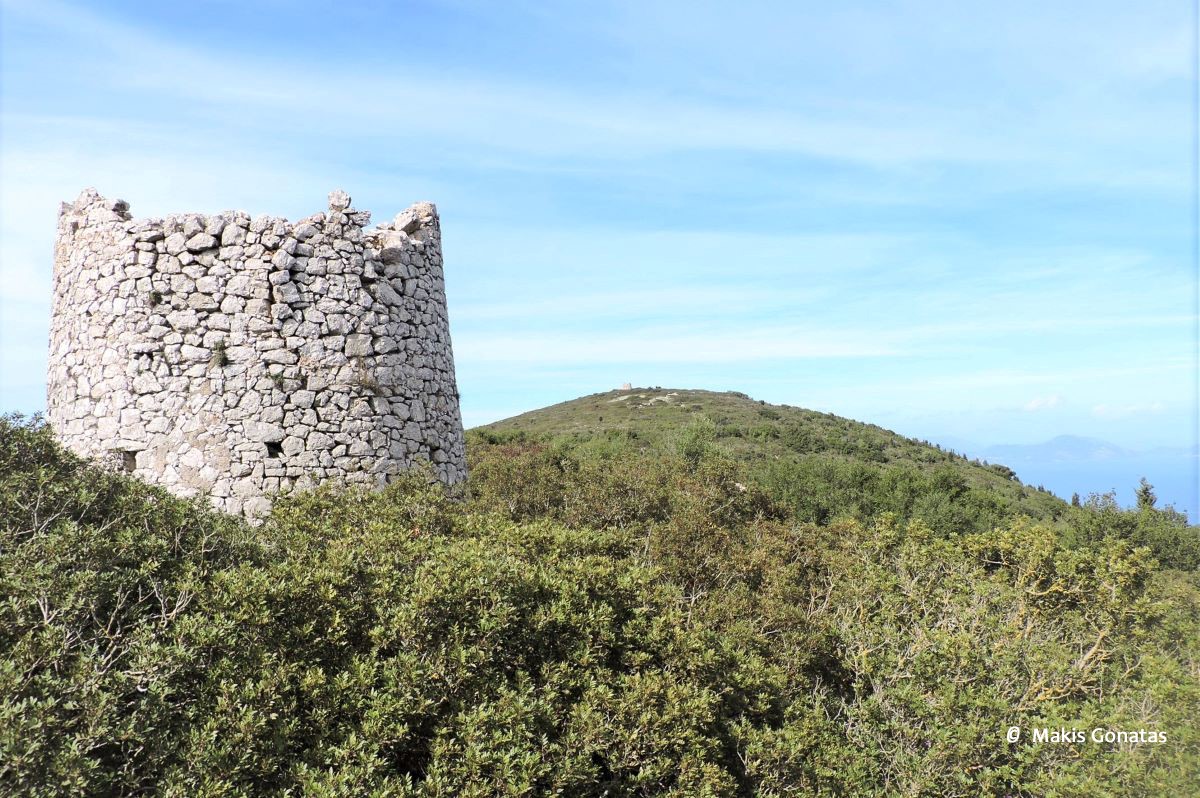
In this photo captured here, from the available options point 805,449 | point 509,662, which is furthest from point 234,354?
point 805,449

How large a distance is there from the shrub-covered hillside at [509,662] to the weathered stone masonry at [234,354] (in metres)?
1.61

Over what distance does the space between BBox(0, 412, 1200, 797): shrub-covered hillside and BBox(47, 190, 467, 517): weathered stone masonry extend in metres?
1.61

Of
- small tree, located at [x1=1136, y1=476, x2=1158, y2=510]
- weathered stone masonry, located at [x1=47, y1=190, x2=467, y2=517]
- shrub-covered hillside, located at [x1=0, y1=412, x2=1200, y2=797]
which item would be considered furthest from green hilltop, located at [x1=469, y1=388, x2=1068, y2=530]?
weathered stone masonry, located at [x1=47, y1=190, x2=467, y2=517]

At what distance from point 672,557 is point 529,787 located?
5494mm

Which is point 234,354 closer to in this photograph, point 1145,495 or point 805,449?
point 1145,495

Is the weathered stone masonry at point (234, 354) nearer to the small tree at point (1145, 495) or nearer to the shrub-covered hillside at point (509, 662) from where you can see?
the shrub-covered hillside at point (509, 662)

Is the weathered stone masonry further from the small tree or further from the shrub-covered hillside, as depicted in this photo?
the small tree

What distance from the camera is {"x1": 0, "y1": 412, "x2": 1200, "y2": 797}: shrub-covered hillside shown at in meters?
4.80

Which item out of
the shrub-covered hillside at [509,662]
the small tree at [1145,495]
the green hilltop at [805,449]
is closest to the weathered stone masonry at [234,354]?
the shrub-covered hillside at [509,662]

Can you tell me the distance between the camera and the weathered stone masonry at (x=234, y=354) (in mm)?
10234

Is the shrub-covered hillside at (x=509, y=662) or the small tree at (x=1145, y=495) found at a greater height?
the small tree at (x=1145, y=495)

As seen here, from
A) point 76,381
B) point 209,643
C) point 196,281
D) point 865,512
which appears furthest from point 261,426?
point 865,512

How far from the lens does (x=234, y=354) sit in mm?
10281

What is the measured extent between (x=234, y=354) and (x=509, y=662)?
21.0 feet
